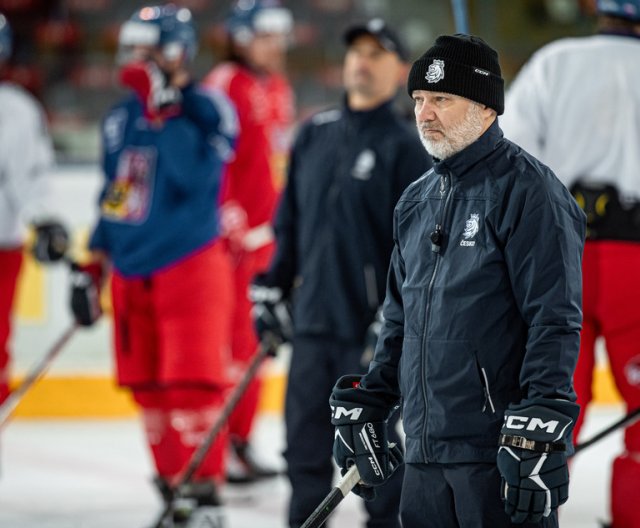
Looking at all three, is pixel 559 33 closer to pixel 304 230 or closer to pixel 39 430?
pixel 39 430

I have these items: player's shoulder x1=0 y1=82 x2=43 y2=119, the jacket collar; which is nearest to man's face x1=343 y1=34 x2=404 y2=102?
the jacket collar

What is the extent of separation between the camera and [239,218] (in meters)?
5.57

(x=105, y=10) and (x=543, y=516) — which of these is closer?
(x=543, y=516)

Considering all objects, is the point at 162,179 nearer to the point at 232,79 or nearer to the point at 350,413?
the point at 232,79

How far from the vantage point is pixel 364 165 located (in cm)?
384

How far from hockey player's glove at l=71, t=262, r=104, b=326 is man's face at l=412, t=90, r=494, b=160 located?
2.21 metres

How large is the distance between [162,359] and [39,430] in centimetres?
227

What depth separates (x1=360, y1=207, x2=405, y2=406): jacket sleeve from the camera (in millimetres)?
2732

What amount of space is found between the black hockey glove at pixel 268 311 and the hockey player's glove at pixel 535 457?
5.44ft

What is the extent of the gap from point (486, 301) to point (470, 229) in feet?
0.41

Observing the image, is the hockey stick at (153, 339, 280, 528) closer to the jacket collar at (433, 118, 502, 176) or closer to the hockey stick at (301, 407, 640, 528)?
the hockey stick at (301, 407, 640, 528)

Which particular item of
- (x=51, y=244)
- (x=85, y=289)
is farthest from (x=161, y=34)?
(x=51, y=244)

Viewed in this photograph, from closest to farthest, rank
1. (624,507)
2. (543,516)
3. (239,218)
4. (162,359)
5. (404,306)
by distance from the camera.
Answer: (543,516), (404,306), (624,507), (162,359), (239,218)

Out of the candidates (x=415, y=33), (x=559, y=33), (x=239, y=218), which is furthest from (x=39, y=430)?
(x=559, y=33)
